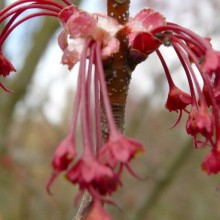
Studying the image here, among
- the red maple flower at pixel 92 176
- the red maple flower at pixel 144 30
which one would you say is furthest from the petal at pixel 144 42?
the red maple flower at pixel 92 176

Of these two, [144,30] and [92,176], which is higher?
[144,30]

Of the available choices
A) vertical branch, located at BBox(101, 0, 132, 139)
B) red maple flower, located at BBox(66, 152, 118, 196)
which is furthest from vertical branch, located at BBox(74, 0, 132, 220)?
red maple flower, located at BBox(66, 152, 118, 196)

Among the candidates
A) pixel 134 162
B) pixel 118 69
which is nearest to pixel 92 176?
pixel 118 69

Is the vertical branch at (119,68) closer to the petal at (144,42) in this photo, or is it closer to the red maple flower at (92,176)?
the petal at (144,42)

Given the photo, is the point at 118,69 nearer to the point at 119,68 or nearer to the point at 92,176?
the point at 119,68

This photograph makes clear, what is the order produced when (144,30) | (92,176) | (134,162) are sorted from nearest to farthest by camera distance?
(92,176) → (144,30) → (134,162)

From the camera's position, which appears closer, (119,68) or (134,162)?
(119,68)

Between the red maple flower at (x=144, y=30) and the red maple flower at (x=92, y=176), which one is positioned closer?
the red maple flower at (x=92, y=176)

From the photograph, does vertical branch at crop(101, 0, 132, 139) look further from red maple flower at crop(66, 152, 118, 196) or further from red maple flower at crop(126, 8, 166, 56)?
red maple flower at crop(66, 152, 118, 196)

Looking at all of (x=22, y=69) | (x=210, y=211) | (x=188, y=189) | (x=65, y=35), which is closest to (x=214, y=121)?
(x=65, y=35)

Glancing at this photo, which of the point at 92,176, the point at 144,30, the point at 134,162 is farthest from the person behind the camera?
the point at 134,162

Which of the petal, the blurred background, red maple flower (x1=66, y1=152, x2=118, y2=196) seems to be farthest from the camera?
the blurred background

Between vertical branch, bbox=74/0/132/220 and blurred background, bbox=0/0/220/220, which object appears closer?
vertical branch, bbox=74/0/132/220

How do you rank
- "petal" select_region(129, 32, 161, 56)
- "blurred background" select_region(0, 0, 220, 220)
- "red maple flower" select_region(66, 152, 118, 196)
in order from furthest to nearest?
1. "blurred background" select_region(0, 0, 220, 220)
2. "petal" select_region(129, 32, 161, 56)
3. "red maple flower" select_region(66, 152, 118, 196)
